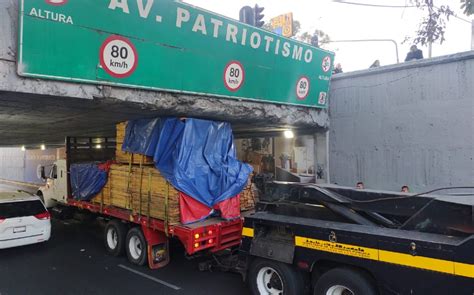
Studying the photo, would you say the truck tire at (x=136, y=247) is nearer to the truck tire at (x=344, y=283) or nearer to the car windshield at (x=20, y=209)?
the car windshield at (x=20, y=209)

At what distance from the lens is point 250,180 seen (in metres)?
8.98

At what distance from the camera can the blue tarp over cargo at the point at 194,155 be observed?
25.2 ft

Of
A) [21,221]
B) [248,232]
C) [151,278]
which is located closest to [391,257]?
[248,232]

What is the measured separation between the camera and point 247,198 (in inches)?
346

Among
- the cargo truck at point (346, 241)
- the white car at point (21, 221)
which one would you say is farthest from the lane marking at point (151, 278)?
the white car at point (21, 221)

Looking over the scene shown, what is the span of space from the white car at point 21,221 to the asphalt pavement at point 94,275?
46 centimetres

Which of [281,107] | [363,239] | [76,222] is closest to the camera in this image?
[363,239]

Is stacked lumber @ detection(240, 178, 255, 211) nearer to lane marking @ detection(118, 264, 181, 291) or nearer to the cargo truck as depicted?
the cargo truck

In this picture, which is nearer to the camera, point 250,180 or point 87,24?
point 87,24

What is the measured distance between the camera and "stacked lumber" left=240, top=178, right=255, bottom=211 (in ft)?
28.5

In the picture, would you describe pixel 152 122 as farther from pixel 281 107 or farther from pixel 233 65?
pixel 281 107

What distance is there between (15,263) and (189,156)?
17.1 feet

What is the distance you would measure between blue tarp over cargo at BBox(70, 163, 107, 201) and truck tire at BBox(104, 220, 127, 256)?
1.12 meters

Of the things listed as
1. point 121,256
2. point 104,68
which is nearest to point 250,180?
point 121,256
